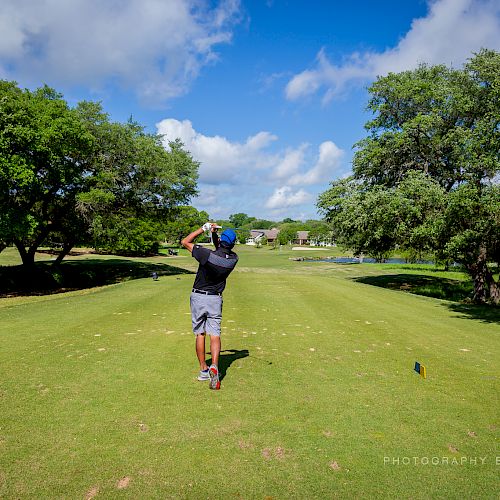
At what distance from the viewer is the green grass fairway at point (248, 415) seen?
4.16 metres

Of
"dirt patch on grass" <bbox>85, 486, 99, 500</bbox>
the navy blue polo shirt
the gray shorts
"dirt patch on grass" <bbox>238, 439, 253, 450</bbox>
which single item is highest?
the navy blue polo shirt

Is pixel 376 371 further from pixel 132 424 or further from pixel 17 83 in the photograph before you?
pixel 17 83

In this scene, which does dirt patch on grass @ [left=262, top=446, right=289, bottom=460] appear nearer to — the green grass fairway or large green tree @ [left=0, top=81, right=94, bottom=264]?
the green grass fairway

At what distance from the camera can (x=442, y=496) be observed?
4020 mm

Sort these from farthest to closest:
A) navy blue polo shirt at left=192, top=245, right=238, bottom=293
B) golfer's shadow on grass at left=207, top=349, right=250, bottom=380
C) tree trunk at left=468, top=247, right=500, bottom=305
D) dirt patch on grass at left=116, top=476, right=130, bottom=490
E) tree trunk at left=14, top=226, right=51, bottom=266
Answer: tree trunk at left=14, top=226, right=51, bottom=266 → tree trunk at left=468, top=247, right=500, bottom=305 → golfer's shadow on grass at left=207, top=349, right=250, bottom=380 → navy blue polo shirt at left=192, top=245, right=238, bottom=293 → dirt patch on grass at left=116, top=476, right=130, bottom=490

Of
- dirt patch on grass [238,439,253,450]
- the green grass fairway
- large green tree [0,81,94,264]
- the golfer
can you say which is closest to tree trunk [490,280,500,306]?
the green grass fairway

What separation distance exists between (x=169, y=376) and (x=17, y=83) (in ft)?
92.6

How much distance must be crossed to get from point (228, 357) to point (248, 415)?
2.79 m

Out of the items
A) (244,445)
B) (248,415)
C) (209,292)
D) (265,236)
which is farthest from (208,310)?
(265,236)

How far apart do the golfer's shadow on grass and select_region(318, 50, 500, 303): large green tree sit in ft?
38.2

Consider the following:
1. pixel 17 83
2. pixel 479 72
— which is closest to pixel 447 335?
pixel 479 72

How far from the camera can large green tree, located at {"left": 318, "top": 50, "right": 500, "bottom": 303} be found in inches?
656

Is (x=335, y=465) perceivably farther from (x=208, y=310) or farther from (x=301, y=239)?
(x=301, y=239)

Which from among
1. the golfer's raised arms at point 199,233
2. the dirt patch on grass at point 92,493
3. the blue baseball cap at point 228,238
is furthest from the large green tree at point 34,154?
the dirt patch on grass at point 92,493
